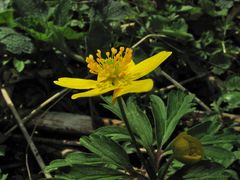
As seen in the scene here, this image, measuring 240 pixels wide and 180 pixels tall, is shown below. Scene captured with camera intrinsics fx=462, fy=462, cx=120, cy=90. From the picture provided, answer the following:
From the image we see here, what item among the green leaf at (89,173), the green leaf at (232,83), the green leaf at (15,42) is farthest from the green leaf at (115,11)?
the green leaf at (89,173)

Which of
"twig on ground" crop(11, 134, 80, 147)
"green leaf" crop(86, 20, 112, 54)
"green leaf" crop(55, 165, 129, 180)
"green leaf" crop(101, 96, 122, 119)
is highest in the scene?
"green leaf" crop(86, 20, 112, 54)

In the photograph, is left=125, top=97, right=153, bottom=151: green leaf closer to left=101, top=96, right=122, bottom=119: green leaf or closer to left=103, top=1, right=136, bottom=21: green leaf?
left=101, top=96, right=122, bottom=119: green leaf

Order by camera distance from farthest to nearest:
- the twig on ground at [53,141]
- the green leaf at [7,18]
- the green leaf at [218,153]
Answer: the green leaf at [7,18] < the twig on ground at [53,141] < the green leaf at [218,153]

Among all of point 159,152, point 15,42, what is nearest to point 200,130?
point 159,152

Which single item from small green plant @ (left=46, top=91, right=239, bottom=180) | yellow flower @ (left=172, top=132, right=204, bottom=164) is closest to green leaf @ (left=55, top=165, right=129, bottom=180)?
small green plant @ (left=46, top=91, right=239, bottom=180)

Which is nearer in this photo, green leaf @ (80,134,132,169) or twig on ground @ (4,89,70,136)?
green leaf @ (80,134,132,169)

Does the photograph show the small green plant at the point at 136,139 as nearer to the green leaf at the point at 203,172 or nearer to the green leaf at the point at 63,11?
the green leaf at the point at 203,172

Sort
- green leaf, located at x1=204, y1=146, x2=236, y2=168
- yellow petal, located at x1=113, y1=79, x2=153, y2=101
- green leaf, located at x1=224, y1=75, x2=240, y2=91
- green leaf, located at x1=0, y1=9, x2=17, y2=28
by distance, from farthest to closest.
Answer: green leaf, located at x1=0, y1=9, x2=17, y2=28, green leaf, located at x1=224, y1=75, x2=240, y2=91, green leaf, located at x1=204, y1=146, x2=236, y2=168, yellow petal, located at x1=113, y1=79, x2=153, y2=101
